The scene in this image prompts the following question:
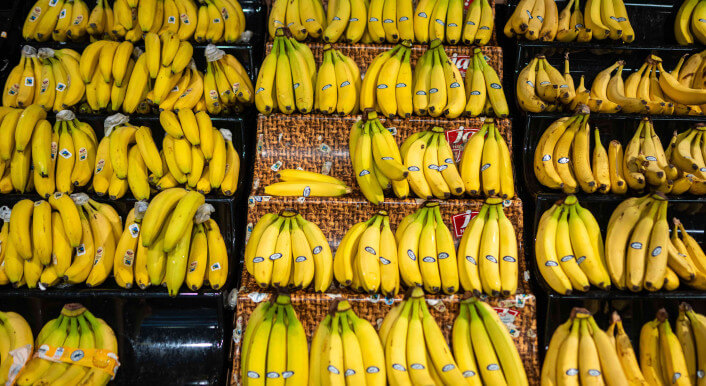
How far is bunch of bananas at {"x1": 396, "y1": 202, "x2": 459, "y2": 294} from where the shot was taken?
73.3 inches

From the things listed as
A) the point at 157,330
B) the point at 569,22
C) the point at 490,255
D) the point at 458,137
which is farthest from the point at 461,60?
the point at 157,330

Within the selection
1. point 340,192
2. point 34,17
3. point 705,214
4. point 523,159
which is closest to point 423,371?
point 340,192

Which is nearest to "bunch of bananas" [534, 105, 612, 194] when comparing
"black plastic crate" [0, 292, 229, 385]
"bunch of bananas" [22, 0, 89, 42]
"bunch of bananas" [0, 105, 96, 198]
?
"black plastic crate" [0, 292, 229, 385]

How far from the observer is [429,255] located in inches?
73.4

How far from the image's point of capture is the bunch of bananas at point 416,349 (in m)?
1.59

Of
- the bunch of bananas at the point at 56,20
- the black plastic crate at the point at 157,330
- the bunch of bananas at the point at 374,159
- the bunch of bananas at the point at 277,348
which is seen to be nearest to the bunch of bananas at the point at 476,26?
Answer: the bunch of bananas at the point at 374,159

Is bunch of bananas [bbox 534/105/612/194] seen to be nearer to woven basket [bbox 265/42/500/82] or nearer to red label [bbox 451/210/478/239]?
red label [bbox 451/210/478/239]

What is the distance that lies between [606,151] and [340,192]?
4.27 ft

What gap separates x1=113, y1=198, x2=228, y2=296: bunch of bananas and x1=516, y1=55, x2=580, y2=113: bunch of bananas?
1.55m

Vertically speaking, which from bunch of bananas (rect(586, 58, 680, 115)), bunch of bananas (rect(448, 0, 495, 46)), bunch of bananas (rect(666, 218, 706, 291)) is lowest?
bunch of bananas (rect(666, 218, 706, 291))

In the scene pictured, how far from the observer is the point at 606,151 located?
7.57 ft

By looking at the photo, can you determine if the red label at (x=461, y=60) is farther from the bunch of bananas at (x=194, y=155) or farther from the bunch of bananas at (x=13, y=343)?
the bunch of bananas at (x=13, y=343)

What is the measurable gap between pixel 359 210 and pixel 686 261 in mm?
1350

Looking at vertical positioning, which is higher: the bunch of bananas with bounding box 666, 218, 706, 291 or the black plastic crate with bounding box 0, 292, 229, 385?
the bunch of bananas with bounding box 666, 218, 706, 291
